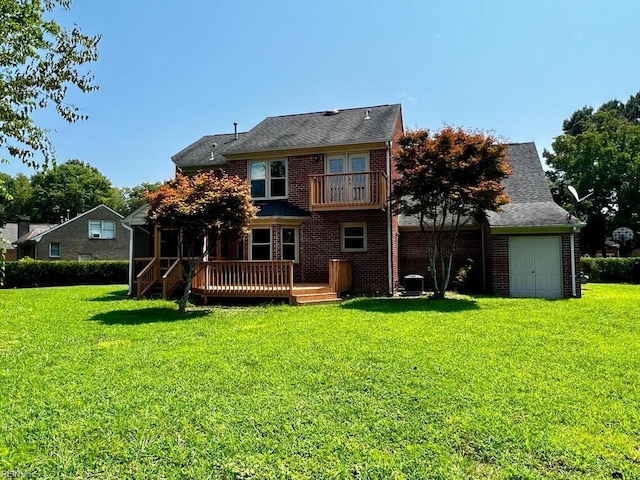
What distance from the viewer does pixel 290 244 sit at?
52.3 ft

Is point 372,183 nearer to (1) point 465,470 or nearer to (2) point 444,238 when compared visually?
(2) point 444,238

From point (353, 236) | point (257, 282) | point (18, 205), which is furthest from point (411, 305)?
point (18, 205)

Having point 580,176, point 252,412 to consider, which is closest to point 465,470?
point 252,412

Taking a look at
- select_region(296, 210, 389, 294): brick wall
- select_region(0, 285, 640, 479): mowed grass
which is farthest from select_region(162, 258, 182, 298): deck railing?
select_region(0, 285, 640, 479): mowed grass

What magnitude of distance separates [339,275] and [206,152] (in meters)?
9.87

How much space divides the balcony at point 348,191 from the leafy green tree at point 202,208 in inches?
163

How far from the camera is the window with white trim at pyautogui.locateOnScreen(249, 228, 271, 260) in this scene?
15.8 m

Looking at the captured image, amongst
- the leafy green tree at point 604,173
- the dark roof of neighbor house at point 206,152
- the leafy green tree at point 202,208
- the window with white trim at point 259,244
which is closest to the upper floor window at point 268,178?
the window with white trim at point 259,244

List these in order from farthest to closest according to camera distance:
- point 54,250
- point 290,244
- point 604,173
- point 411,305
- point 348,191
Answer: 1. point 604,173
2. point 54,250
3. point 290,244
4. point 348,191
5. point 411,305

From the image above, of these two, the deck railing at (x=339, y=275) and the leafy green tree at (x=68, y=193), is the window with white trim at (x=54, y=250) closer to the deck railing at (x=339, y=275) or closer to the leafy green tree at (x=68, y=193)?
the leafy green tree at (x=68, y=193)

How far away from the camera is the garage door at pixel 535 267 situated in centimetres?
1448

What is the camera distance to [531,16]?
10.6 meters

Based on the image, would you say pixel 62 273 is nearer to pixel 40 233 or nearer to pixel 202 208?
pixel 40 233

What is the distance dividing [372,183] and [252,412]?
37.2ft
